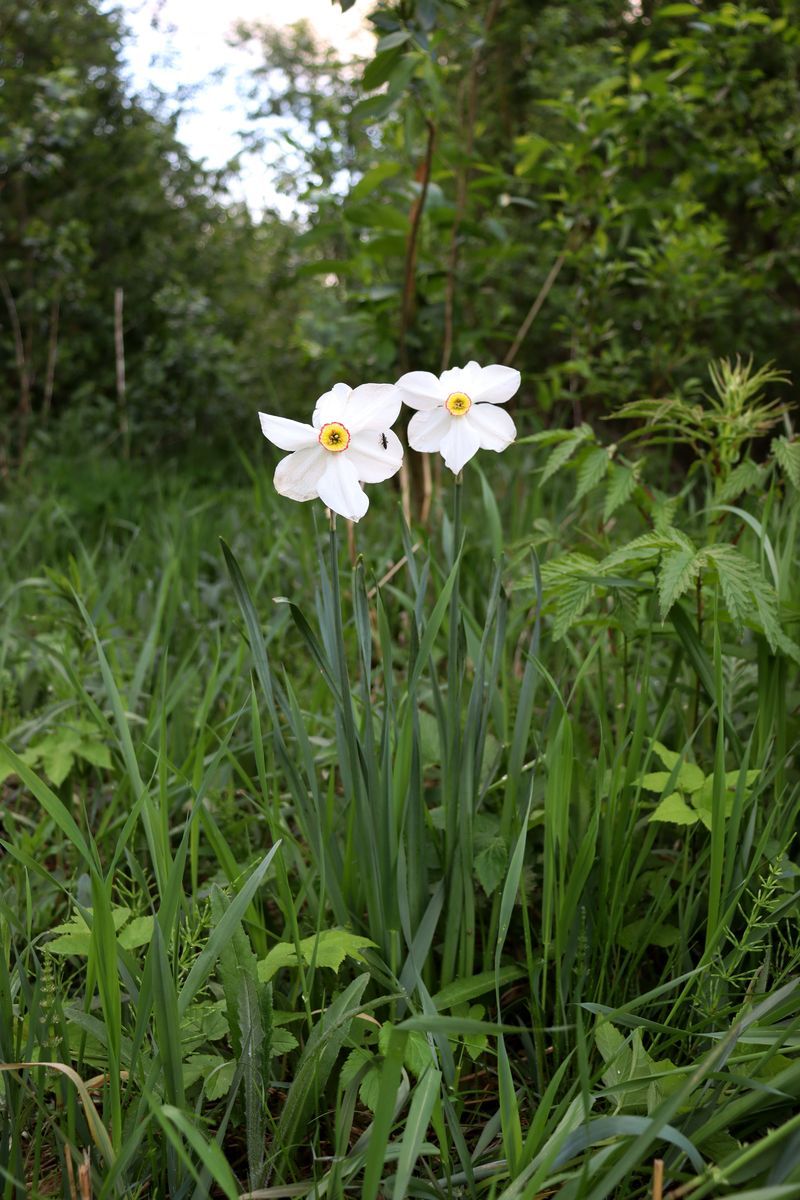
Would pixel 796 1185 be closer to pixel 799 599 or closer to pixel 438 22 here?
pixel 799 599

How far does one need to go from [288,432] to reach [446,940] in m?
0.61

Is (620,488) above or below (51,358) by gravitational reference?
below

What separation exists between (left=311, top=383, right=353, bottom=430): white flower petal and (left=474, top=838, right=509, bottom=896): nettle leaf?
530mm

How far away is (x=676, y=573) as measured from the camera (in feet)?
3.36

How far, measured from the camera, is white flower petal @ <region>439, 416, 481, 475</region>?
3.13ft

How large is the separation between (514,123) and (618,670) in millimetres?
4571

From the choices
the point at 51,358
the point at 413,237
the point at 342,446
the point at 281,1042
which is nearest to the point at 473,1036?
the point at 281,1042

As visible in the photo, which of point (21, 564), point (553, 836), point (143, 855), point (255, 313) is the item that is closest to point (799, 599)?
point (553, 836)

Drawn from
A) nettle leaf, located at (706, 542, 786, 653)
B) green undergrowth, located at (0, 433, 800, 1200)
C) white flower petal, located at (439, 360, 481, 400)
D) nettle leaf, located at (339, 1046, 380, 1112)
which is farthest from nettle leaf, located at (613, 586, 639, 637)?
nettle leaf, located at (339, 1046, 380, 1112)

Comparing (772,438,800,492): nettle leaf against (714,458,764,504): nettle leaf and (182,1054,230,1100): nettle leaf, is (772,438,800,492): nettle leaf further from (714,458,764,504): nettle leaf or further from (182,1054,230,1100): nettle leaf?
(182,1054,230,1100): nettle leaf

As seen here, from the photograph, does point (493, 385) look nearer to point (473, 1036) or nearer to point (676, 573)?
point (676, 573)

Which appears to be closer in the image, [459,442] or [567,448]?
[459,442]

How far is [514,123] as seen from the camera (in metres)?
5.08

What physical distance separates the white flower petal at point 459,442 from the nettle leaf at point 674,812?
46cm
